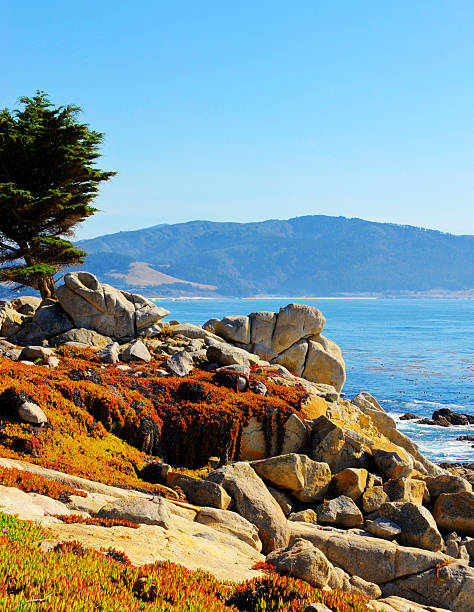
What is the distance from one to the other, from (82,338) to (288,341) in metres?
13.7

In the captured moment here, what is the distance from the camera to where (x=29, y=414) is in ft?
54.4

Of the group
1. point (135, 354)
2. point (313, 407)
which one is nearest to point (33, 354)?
point (135, 354)

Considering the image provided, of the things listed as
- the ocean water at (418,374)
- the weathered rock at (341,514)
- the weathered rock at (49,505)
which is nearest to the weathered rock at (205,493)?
the weathered rock at (341,514)

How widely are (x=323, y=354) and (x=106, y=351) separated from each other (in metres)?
16.6

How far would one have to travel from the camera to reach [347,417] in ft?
86.1

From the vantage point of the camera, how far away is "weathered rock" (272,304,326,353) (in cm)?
3775

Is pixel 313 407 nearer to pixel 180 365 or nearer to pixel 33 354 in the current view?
pixel 180 365

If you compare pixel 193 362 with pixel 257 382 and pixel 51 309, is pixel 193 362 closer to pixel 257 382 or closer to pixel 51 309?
pixel 257 382

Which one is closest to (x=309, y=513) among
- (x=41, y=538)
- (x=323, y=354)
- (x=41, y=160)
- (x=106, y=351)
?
(x=41, y=538)

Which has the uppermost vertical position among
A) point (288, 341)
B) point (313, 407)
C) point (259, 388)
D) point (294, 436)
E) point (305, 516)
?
point (288, 341)

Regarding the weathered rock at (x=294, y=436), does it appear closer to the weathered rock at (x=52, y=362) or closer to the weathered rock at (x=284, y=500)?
the weathered rock at (x=284, y=500)

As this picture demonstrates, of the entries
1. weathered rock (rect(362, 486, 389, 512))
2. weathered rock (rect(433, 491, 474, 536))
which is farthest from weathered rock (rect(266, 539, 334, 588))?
weathered rock (rect(433, 491, 474, 536))

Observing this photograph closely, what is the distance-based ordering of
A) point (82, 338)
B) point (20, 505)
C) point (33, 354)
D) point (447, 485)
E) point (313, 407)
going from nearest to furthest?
point (20, 505) → point (447, 485) → point (313, 407) → point (33, 354) → point (82, 338)

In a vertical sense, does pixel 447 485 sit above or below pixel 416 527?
below
